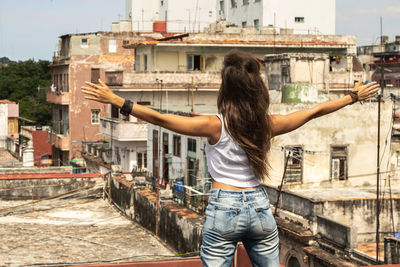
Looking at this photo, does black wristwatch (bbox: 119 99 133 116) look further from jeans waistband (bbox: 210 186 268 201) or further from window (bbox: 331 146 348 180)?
window (bbox: 331 146 348 180)

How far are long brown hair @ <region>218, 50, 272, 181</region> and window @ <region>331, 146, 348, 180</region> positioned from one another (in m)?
26.2

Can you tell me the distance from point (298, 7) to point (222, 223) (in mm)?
55935

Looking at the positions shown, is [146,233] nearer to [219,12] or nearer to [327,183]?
[327,183]

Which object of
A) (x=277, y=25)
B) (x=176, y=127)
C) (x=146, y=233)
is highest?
(x=277, y=25)

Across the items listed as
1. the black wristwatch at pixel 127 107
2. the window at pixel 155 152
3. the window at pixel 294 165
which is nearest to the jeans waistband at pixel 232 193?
the black wristwatch at pixel 127 107

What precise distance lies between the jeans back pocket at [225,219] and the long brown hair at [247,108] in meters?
0.31

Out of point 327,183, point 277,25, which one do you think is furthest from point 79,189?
point 277,25

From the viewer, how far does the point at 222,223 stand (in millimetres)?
4180

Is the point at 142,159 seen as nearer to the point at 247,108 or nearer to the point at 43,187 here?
the point at 43,187

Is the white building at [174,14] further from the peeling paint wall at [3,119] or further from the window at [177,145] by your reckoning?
the window at [177,145]

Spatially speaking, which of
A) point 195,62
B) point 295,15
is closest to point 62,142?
point 195,62

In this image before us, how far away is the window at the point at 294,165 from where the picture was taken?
2928cm

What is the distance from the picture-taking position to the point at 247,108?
4324mm

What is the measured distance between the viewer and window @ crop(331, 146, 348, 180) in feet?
98.8
